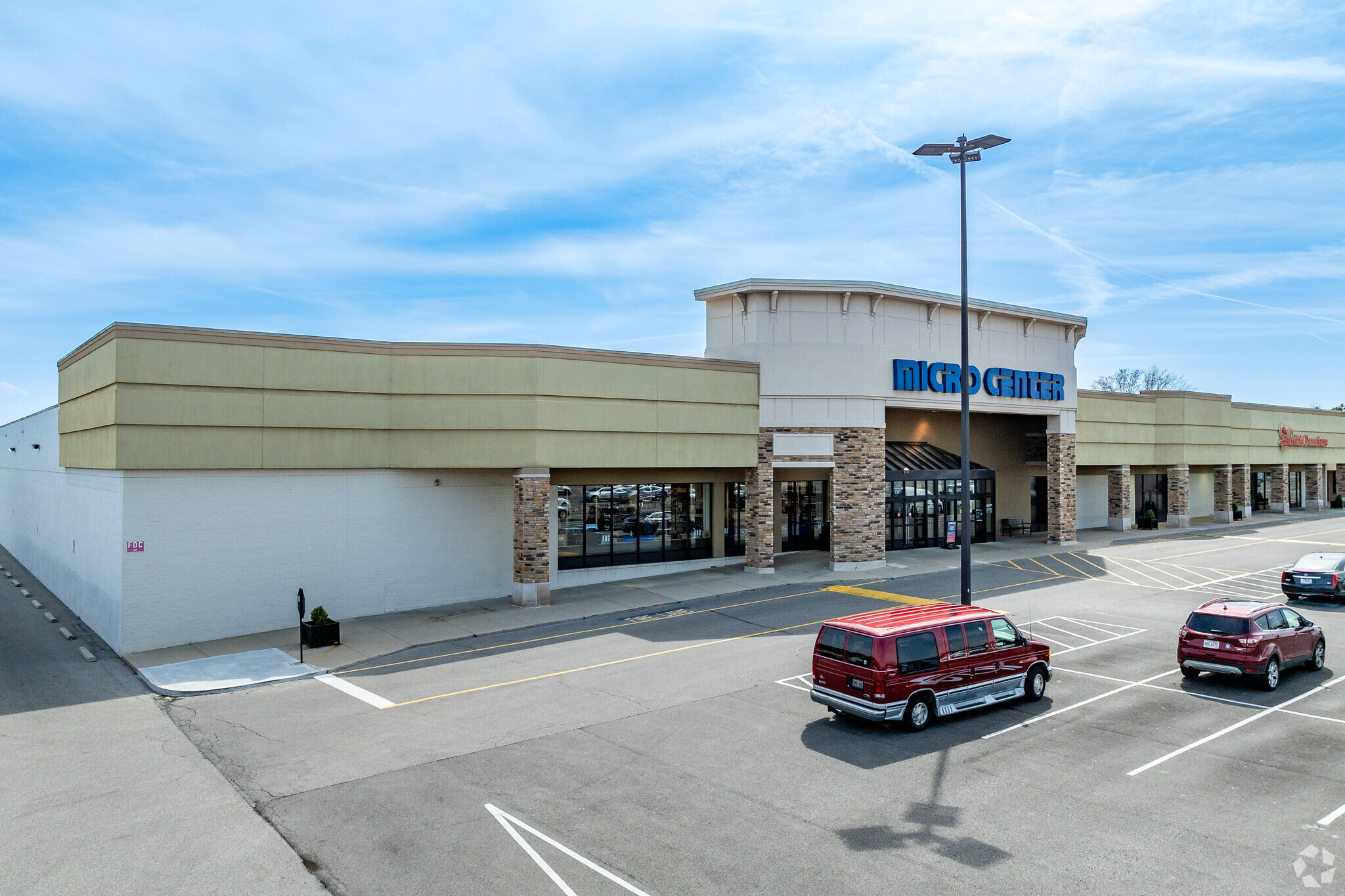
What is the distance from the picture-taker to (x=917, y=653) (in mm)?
13641

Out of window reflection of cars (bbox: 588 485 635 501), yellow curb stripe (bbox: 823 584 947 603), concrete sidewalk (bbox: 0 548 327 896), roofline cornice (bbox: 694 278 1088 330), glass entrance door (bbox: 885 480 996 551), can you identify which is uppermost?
roofline cornice (bbox: 694 278 1088 330)

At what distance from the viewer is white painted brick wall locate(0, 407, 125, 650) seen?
21391mm

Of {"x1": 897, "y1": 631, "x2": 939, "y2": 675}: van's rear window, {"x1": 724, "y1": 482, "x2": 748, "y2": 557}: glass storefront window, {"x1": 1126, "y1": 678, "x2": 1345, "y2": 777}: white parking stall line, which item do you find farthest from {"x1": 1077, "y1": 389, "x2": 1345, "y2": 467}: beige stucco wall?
{"x1": 897, "y1": 631, "x2": 939, "y2": 675}: van's rear window

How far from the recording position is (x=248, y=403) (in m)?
22.0

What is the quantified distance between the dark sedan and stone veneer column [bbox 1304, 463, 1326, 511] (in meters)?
45.8

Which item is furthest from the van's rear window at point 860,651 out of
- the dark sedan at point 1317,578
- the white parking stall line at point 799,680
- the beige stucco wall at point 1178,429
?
the beige stucco wall at point 1178,429

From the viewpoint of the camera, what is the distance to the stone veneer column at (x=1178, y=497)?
4719cm

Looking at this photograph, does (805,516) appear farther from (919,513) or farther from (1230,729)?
(1230,729)

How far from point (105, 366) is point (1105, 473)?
47.0 meters

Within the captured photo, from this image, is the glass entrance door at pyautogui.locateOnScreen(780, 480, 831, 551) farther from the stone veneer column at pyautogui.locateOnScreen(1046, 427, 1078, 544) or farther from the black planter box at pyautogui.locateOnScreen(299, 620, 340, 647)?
the black planter box at pyautogui.locateOnScreen(299, 620, 340, 647)

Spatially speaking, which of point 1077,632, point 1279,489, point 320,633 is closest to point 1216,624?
point 1077,632

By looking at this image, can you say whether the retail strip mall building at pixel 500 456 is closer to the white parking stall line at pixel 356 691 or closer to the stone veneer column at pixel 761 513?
the stone veneer column at pixel 761 513

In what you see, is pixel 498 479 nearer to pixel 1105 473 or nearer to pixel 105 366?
pixel 105 366

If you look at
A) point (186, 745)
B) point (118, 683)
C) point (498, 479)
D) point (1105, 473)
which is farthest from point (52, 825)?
point (1105, 473)
